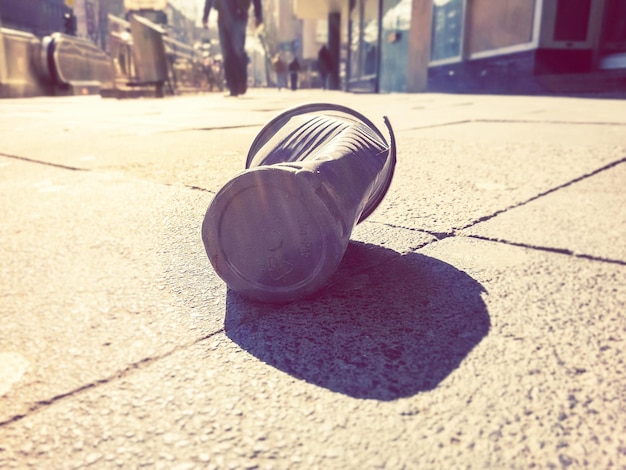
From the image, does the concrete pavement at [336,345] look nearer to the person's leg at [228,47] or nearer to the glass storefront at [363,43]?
the person's leg at [228,47]

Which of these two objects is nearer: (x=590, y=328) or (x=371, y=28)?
(x=590, y=328)

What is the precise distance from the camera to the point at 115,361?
0.76 metres

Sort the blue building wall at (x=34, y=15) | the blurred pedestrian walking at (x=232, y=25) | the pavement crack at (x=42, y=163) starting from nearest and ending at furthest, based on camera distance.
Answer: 1. the pavement crack at (x=42, y=163)
2. the blurred pedestrian walking at (x=232, y=25)
3. the blue building wall at (x=34, y=15)

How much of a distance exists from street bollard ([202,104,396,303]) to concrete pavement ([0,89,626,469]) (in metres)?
0.06

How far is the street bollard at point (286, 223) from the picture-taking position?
836mm

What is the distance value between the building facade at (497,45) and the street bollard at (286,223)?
32.1 ft

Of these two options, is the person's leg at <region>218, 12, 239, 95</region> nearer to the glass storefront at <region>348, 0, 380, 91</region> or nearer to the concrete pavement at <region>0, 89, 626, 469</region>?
the glass storefront at <region>348, 0, 380, 91</region>

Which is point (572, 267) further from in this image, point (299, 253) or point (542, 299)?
point (299, 253)

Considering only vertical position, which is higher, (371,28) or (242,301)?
(371,28)

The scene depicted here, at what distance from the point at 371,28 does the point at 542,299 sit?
1814 cm

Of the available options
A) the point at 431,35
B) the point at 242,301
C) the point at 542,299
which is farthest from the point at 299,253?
the point at 431,35

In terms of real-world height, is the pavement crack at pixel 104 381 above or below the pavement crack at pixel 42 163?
below

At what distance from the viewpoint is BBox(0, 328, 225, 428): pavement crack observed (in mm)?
643

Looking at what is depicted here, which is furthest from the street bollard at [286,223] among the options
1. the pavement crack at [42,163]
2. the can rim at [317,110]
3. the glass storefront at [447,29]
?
the glass storefront at [447,29]
